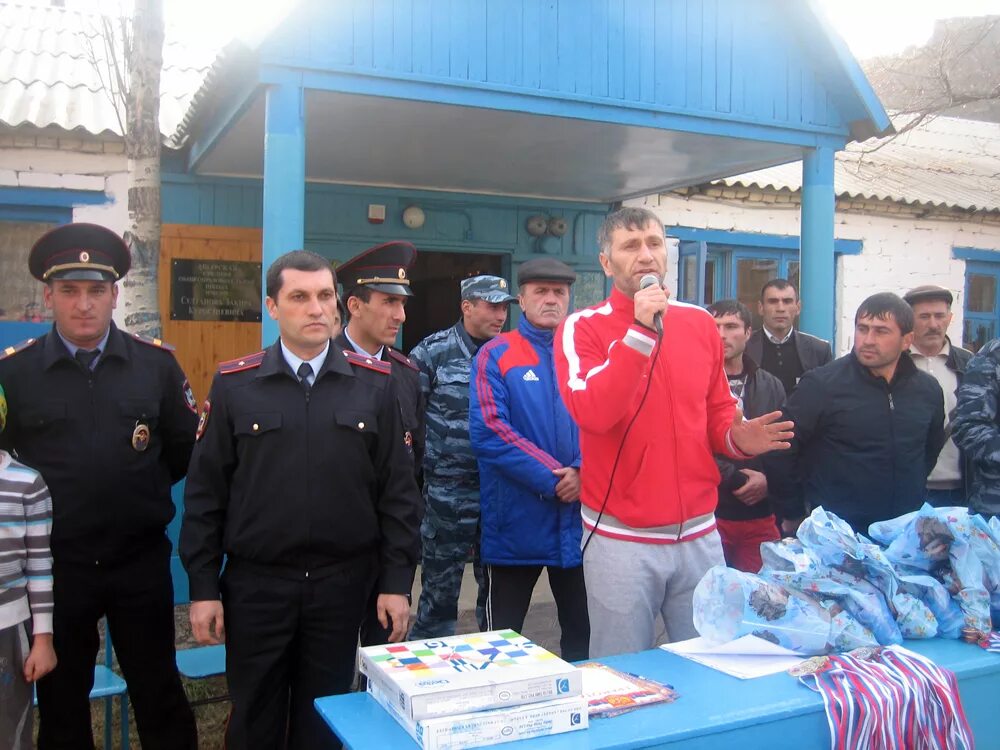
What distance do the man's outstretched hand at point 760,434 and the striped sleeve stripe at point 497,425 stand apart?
36.6 inches

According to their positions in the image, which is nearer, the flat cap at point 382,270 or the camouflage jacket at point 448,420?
the flat cap at point 382,270

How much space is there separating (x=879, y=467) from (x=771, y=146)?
10.0 feet

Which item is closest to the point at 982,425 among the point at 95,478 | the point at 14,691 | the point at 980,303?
the point at 95,478

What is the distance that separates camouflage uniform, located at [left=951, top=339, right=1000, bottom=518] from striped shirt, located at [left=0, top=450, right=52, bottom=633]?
3447 millimetres

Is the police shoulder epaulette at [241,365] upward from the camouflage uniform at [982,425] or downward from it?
upward

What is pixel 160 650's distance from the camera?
303 centimetres

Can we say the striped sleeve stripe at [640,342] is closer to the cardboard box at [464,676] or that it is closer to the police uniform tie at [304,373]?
the cardboard box at [464,676]

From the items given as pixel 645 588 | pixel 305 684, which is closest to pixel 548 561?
pixel 645 588

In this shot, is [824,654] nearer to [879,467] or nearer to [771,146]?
[879,467]

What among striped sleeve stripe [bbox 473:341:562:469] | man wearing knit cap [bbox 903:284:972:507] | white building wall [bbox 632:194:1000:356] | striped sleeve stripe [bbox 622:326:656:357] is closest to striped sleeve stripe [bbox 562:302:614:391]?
striped sleeve stripe [bbox 622:326:656:357]

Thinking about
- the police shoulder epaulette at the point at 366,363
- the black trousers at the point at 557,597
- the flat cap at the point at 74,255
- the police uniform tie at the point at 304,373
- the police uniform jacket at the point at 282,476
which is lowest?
the black trousers at the point at 557,597

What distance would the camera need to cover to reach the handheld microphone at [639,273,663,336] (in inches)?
93.1

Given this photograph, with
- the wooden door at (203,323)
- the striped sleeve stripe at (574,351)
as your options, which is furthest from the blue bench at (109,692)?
the wooden door at (203,323)

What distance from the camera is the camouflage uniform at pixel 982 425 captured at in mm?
3580
